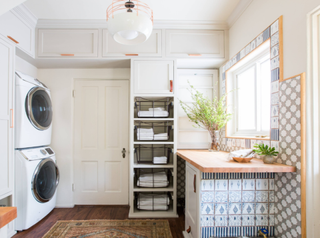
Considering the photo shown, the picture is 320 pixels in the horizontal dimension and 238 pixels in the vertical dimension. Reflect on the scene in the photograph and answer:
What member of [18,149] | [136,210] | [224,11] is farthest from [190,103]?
[18,149]

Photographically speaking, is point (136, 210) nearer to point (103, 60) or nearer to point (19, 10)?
point (103, 60)

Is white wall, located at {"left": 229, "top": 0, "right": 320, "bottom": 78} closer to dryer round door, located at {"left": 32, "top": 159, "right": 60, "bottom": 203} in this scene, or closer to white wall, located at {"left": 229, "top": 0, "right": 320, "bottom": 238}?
white wall, located at {"left": 229, "top": 0, "right": 320, "bottom": 238}

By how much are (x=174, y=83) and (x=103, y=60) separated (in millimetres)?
987

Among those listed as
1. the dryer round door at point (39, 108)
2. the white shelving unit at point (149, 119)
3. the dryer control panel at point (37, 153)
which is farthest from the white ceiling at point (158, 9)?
the dryer control panel at point (37, 153)

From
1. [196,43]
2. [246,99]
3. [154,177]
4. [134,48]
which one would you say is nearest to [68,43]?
[134,48]

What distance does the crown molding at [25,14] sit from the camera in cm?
239

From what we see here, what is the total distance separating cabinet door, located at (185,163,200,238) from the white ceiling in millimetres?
1800

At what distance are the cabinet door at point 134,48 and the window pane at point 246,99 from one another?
43.6 inches

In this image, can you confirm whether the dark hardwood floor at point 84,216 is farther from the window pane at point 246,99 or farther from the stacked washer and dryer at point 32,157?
the window pane at point 246,99

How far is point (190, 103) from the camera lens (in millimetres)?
3244

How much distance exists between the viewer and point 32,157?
2.46 m

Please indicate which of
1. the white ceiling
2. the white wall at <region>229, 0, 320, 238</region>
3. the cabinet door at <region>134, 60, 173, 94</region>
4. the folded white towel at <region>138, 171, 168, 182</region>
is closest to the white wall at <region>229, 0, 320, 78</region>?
the white wall at <region>229, 0, 320, 238</region>

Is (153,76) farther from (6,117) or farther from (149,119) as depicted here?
(6,117)

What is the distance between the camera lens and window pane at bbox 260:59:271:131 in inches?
87.7
